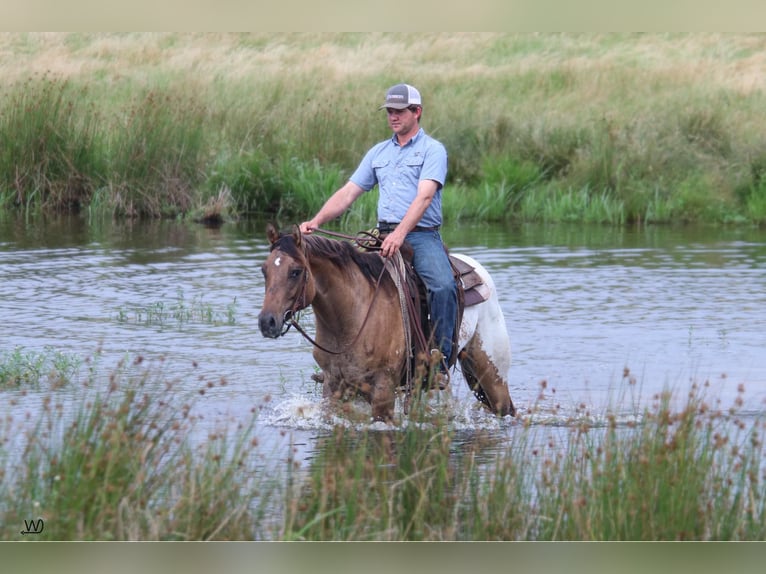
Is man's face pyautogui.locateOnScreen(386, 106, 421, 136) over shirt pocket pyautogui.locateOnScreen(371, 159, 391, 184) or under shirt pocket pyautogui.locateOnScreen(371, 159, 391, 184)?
over

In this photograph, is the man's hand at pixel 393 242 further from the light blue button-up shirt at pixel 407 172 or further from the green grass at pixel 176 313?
the green grass at pixel 176 313

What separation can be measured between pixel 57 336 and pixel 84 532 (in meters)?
6.91

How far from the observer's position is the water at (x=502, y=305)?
10125 mm

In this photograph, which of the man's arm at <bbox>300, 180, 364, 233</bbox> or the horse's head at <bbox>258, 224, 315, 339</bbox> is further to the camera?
the man's arm at <bbox>300, 180, 364, 233</bbox>

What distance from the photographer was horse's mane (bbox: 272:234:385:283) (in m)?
7.93

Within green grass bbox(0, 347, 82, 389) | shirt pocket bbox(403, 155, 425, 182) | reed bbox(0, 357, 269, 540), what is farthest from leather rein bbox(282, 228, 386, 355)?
green grass bbox(0, 347, 82, 389)

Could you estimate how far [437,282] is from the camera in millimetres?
8641

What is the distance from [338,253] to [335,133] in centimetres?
1445

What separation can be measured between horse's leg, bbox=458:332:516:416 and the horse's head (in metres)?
1.62

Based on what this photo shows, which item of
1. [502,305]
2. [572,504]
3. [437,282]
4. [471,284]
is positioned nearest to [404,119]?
[437,282]

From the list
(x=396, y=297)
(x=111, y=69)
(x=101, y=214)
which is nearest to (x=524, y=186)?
(x=101, y=214)

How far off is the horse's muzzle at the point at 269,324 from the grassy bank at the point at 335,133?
12.8m

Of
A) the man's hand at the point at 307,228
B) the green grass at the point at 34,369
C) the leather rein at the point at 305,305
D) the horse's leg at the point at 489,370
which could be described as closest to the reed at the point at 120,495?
the leather rein at the point at 305,305

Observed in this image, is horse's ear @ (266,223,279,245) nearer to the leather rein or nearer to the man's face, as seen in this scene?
the leather rein
